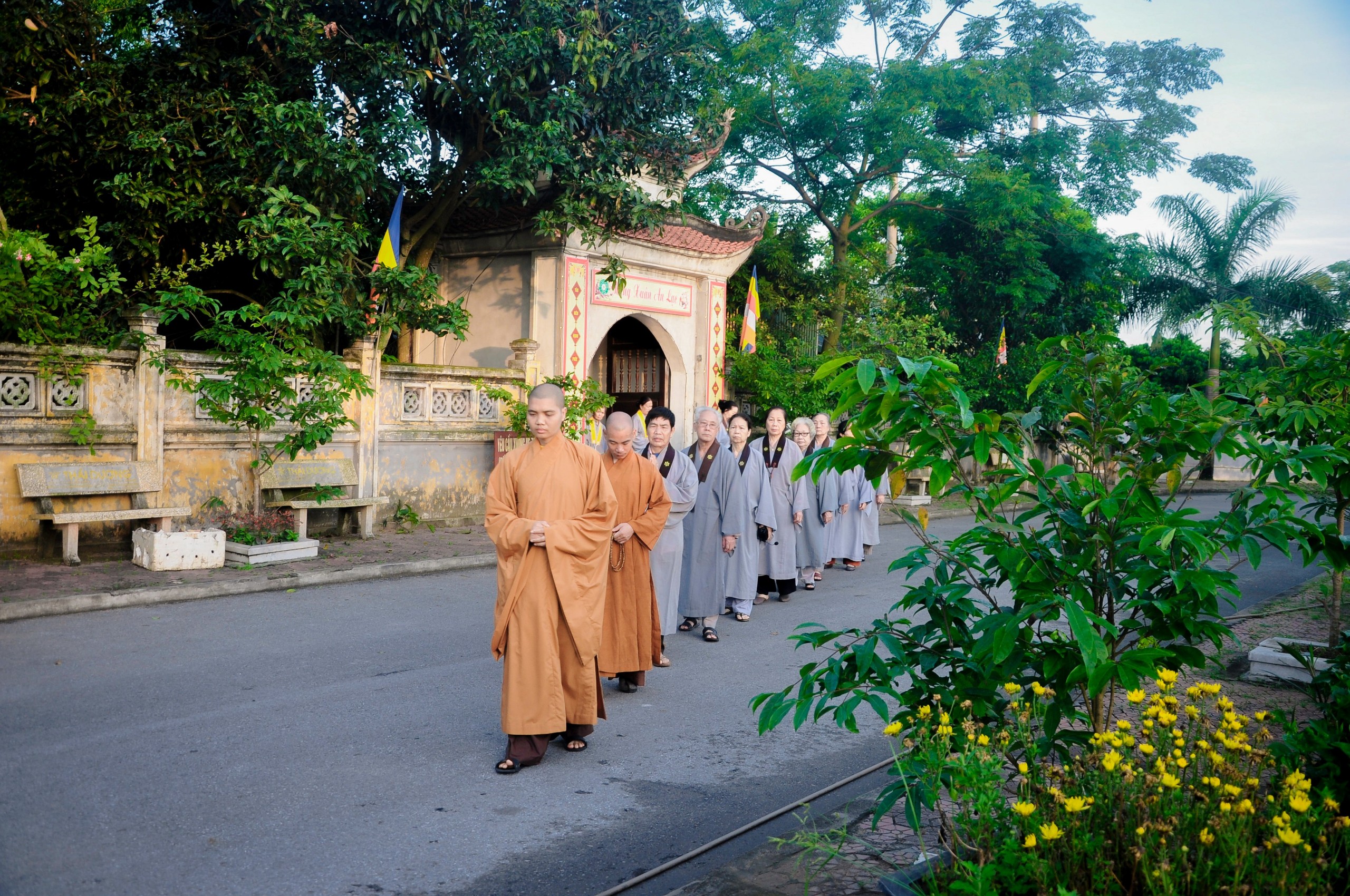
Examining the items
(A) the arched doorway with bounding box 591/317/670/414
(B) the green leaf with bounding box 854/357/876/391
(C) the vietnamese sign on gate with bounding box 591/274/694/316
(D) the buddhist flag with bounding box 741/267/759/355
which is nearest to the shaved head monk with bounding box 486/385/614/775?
A: (B) the green leaf with bounding box 854/357/876/391

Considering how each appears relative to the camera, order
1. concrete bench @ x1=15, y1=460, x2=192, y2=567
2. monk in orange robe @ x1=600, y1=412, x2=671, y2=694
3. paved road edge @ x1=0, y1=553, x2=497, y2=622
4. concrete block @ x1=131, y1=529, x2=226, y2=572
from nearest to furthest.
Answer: monk in orange robe @ x1=600, y1=412, x2=671, y2=694, paved road edge @ x1=0, y1=553, x2=497, y2=622, concrete bench @ x1=15, y1=460, x2=192, y2=567, concrete block @ x1=131, y1=529, x2=226, y2=572

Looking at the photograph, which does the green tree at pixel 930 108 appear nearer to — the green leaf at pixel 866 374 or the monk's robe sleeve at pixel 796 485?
the monk's robe sleeve at pixel 796 485

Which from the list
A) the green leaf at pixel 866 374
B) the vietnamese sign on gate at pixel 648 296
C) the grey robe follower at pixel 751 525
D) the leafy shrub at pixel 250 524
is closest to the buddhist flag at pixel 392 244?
the leafy shrub at pixel 250 524

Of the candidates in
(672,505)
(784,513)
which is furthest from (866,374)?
(784,513)

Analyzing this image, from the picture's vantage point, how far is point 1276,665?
20.1 feet

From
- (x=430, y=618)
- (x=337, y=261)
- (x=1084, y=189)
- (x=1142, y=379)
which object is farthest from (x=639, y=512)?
(x=1084, y=189)

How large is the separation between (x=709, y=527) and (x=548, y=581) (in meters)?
3.38

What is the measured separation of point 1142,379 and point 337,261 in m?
9.30

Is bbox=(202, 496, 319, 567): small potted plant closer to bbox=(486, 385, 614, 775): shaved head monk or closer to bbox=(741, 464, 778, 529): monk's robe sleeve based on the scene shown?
bbox=(741, 464, 778, 529): monk's robe sleeve

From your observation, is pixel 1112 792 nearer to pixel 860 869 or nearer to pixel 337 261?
pixel 860 869

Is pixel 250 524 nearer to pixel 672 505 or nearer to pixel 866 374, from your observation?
pixel 672 505

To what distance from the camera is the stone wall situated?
8984 mm

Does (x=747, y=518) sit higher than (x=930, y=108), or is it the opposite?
(x=930, y=108)

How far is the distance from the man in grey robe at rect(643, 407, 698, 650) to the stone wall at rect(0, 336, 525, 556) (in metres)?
5.41
